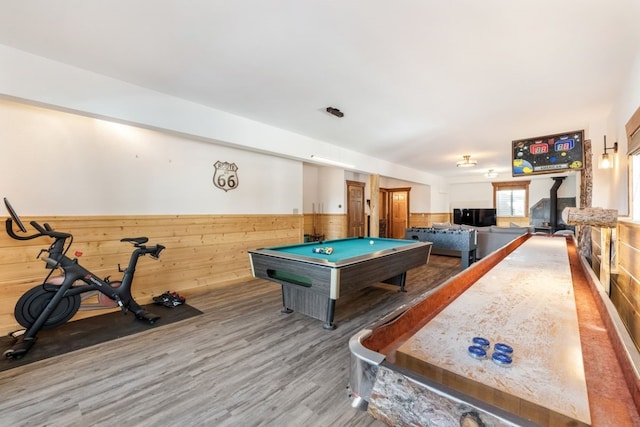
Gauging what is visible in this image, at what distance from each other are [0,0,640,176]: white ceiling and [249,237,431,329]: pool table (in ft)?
6.20

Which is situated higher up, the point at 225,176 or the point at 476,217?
the point at 225,176

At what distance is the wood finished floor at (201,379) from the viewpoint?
1633mm

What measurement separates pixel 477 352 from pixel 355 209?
740 centimetres

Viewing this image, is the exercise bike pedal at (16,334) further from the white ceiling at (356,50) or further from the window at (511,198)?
the window at (511,198)

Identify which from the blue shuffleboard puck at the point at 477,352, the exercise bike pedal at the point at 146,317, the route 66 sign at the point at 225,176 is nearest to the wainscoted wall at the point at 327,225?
the route 66 sign at the point at 225,176

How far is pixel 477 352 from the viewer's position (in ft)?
2.31

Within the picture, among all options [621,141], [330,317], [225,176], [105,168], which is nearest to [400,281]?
[330,317]

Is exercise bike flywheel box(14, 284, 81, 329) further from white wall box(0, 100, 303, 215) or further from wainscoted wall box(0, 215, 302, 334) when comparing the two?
white wall box(0, 100, 303, 215)

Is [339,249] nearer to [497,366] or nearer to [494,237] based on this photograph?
[497,366]

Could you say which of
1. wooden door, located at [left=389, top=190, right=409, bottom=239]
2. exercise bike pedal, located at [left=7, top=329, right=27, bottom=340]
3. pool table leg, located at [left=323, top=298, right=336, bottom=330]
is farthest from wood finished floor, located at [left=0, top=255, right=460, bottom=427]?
wooden door, located at [left=389, top=190, right=409, bottom=239]

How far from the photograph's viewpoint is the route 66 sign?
4.39 meters

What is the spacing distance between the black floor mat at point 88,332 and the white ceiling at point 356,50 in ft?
8.71

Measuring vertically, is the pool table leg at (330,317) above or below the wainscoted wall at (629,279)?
below

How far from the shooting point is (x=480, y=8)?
1888mm
